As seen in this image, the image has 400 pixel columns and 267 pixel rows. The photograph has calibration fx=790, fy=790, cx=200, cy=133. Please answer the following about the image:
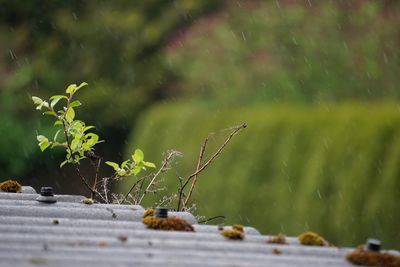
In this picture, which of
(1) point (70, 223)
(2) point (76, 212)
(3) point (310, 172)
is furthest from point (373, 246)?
(3) point (310, 172)

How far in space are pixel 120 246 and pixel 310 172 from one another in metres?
7.45

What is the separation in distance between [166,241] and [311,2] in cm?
1379

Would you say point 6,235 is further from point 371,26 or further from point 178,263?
point 371,26

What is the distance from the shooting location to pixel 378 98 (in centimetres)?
1452

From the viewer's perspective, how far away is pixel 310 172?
995 centimetres

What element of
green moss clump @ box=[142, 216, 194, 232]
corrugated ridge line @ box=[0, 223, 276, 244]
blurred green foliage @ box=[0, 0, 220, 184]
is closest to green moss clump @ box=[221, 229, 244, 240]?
corrugated ridge line @ box=[0, 223, 276, 244]

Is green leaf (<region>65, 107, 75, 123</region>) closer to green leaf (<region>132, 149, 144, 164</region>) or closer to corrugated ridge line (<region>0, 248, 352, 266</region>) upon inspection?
green leaf (<region>132, 149, 144, 164</region>)

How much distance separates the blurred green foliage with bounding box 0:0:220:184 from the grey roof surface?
14.4 metres

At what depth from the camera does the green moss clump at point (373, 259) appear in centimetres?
278

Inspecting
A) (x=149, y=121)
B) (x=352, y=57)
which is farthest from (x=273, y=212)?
(x=352, y=57)

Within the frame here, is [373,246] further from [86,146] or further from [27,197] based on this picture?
[86,146]

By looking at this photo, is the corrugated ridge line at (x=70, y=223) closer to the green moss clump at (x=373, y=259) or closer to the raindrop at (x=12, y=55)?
the green moss clump at (x=373, y=259)

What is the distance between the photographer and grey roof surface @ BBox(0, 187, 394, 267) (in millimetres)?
2480

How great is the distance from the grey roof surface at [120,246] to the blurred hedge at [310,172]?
233 inches
